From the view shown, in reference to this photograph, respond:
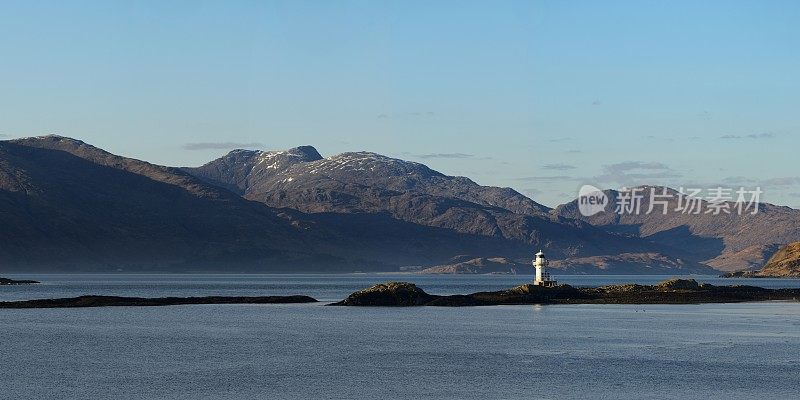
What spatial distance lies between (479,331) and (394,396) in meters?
44.9

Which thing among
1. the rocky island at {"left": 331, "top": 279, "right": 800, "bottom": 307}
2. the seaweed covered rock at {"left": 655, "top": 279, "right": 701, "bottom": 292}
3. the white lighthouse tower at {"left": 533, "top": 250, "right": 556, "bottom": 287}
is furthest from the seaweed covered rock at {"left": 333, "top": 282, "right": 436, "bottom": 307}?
the seaweed covered rock at {"left": 655, "top": 279, "right": 701, "bottom": 292}

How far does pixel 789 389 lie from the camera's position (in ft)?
201

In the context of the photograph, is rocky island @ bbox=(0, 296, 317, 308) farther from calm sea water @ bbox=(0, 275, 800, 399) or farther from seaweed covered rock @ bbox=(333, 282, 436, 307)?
seaweed covered rock @ bbox=(333, 282, 436, 307)

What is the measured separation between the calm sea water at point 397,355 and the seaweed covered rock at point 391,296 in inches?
594

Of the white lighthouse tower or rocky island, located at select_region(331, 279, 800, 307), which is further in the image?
the white lighthouse tower

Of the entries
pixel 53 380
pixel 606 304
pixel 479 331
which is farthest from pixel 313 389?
pixel 606 304

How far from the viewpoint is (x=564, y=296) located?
156 meters

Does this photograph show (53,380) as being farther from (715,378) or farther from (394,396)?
(715,378)

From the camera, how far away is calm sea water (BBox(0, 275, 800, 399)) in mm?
61344

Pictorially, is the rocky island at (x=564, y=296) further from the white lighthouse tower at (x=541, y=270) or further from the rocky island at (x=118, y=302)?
the rocky island at (x=118, y=302)

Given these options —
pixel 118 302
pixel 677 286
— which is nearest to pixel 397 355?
pixel 118 302

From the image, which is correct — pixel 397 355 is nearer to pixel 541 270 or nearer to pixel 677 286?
pixel 541 270

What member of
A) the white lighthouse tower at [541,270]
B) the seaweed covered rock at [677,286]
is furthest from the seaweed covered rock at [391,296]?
the seaweed covered rock at [677,286]

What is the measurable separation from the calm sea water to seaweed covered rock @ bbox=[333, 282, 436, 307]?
49.5ft
